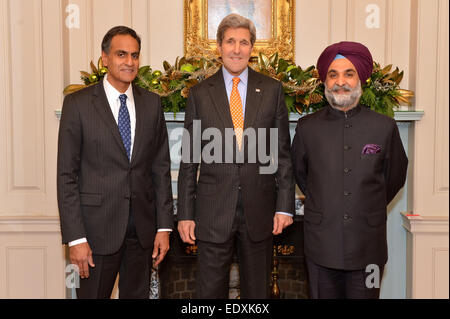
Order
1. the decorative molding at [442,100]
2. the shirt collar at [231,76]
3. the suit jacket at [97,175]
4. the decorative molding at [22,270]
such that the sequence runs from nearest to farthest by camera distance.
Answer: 1. the suit jacket at [97,175]
2. the shirt collar at [231,76]
3. the decorative molding at [442,100]
4. the decorative molding at [22,270]

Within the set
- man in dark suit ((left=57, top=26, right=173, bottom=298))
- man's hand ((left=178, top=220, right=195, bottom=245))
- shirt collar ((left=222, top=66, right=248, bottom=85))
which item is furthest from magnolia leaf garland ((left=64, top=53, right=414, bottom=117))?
man's hand ((left=178, top=220, right=195, bottom=245))

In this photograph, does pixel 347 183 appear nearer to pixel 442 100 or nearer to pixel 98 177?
pixel 98 177

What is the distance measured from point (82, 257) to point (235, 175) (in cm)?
88

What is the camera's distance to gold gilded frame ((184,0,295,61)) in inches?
150

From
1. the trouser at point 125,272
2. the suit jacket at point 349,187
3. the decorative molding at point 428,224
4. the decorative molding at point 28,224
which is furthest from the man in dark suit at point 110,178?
the decorative molding at point 428,224

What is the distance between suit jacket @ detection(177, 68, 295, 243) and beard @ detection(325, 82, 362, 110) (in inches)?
10.8

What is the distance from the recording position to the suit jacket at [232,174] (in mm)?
2439

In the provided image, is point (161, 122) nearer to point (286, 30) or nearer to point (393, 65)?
point (286, 30)

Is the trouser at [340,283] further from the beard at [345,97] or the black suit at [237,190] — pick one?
the beard at [345,97]

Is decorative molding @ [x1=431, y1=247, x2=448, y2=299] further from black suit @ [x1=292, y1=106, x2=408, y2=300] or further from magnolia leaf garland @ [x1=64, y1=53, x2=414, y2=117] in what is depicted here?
black suit @ [x1=292, y1=106, x2=408, y2=300]

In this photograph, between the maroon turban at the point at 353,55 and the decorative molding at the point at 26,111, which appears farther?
the decorative molding at the point at 26,111

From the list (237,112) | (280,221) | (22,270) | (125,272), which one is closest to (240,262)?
(280,221)

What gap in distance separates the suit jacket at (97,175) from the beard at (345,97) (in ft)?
3.29

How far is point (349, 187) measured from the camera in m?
2.37
